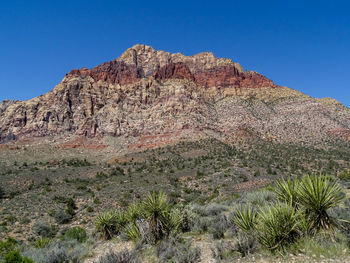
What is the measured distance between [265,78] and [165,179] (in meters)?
82.2

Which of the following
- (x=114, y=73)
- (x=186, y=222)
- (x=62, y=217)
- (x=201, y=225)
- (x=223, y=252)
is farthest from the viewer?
(x=114, y=73)

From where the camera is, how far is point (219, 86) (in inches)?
3767

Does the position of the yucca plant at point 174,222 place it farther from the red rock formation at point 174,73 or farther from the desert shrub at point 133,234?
the red rock formation at point 174,73

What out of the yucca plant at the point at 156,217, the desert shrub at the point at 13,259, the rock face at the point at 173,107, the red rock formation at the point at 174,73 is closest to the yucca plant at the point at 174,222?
the yucca plant at the point at 156,217

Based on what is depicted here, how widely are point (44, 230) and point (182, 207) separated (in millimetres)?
11263

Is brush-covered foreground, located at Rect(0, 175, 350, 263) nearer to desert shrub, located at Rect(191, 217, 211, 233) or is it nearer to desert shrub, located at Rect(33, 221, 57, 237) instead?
desert shrub, located at Rect(191, 217, 211, 233)

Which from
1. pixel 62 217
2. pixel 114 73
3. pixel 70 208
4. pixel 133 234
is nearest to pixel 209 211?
pixel 133 234

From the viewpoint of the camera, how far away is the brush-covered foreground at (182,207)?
6566 mm

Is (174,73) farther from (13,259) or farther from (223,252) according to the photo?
(13,259)

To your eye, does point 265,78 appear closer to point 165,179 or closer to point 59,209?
point 165,179

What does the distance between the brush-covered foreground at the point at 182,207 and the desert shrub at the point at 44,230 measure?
0.07 m

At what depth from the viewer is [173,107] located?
254 ft

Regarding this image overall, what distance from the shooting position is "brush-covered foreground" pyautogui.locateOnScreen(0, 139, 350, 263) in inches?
259

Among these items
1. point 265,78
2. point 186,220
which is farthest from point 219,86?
point 186,220
